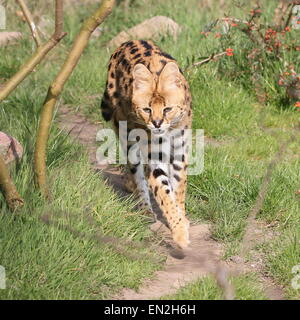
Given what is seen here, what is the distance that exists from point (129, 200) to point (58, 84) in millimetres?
1491

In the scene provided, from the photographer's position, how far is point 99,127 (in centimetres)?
696

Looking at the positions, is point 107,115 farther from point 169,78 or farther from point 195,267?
point 195,267

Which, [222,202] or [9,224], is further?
[222,202]

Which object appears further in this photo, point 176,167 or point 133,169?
point 133,169

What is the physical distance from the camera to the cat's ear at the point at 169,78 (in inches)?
188

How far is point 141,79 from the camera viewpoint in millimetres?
4797

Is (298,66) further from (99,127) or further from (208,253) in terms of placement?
(208,253)

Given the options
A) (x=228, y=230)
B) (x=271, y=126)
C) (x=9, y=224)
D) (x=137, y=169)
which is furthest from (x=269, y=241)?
(x=271, y=126)

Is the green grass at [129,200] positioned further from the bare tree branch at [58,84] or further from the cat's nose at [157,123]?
the cat's nose at [157,123]

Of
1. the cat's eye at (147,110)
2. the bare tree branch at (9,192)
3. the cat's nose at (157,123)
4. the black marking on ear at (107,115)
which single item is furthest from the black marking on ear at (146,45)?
the bare tree branch at (9,192)

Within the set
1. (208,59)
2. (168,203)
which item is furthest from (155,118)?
(208,59)

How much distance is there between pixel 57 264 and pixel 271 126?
330 cm

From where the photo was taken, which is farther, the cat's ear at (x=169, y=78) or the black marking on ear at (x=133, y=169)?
the black marking on ear at (x=133, y=169)

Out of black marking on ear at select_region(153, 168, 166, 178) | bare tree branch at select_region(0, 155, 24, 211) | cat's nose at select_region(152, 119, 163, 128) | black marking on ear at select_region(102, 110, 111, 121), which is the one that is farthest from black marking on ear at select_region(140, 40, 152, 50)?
bare tree branch at select_region(0, 155, 24, 211)
